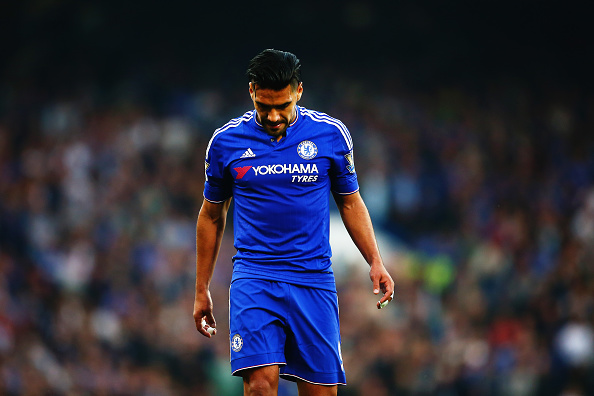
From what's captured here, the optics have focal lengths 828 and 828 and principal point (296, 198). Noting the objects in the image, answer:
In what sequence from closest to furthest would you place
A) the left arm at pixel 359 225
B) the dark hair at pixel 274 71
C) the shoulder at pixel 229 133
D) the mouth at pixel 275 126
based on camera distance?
the dark hair at pixel 274 71 → the mouth at pixel 275 126 → the shoulder at pixel 229 133 → the left arm at pixel 359 225

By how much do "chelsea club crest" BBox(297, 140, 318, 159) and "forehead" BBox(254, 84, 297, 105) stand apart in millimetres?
277

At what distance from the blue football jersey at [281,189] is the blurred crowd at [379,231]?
5214 millimetres

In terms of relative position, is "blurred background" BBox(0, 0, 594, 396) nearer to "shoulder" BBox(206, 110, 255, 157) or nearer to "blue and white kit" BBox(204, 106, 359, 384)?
"blue and white kit" BBox(204, 106, 359, 384)

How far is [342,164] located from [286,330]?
3.03ft

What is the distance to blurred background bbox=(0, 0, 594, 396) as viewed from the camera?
9609 mm

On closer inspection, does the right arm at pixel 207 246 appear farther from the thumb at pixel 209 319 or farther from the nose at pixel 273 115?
the nose at pixel 273 115

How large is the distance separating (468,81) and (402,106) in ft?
3.77

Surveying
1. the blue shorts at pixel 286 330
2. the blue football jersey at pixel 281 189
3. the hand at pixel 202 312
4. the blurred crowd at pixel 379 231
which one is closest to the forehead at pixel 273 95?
the blue football jersey at pixel 281 189

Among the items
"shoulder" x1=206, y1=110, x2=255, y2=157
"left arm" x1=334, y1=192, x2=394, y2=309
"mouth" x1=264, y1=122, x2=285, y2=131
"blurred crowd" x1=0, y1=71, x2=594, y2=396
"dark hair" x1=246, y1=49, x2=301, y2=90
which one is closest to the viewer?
"dark hair" x1=246, y1=49, x2=301, y2=90

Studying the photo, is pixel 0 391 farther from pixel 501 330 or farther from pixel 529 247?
pixel 529 247

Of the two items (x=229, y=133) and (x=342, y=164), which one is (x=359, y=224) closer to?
(x=342, y=164)

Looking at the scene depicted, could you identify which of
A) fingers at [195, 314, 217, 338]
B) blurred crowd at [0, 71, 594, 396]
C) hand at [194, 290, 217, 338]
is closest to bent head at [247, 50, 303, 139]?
hand at [194, 290, 217, 338]

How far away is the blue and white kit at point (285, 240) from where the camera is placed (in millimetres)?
4227

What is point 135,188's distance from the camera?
11461 mm
